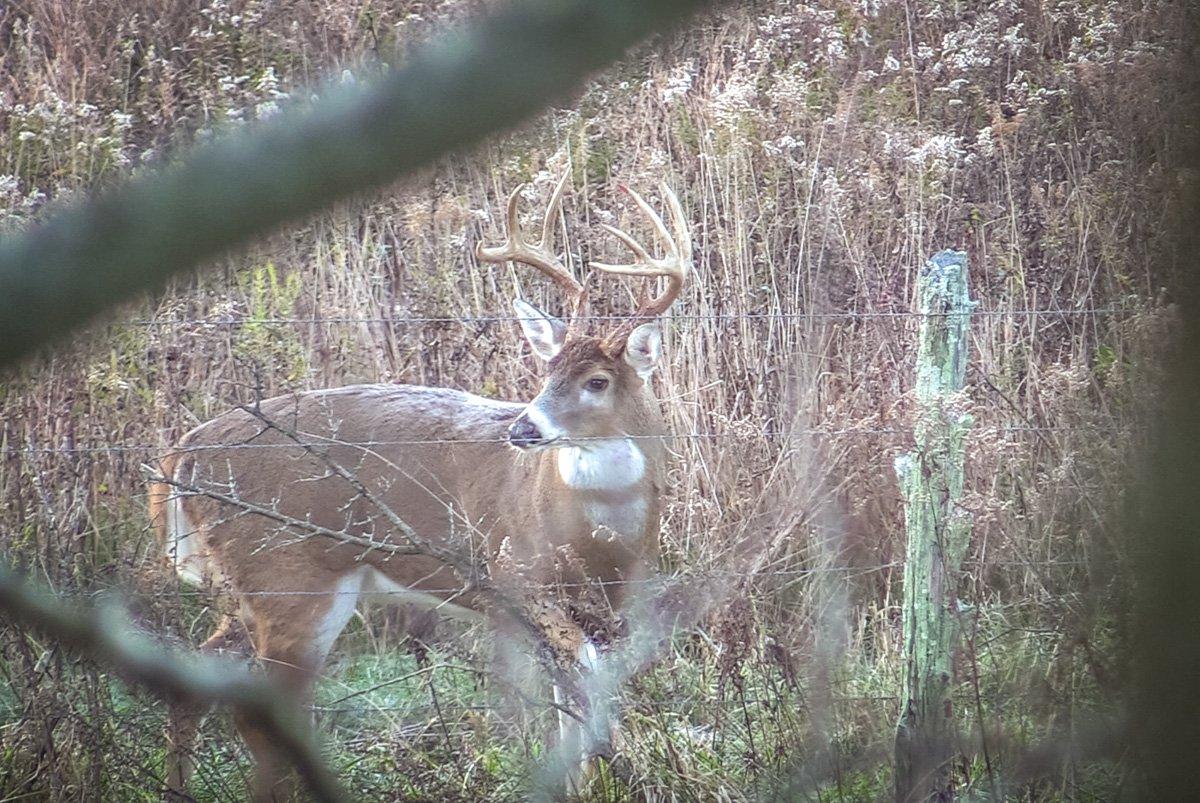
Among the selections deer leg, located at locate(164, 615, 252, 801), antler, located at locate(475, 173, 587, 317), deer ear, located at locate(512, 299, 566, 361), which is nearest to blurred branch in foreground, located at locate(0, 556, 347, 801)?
deer leg, located at locate(164, 615, 252, 801)

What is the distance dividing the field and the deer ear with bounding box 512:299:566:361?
0.38 metres

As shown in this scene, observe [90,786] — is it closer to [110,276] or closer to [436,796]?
[436,796]

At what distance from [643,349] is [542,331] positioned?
0.43m

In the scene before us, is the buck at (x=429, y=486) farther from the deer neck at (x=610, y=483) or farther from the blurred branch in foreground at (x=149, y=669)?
the blurred branch in foreground at (x=149, y=669)

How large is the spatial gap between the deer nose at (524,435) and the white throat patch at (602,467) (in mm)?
360

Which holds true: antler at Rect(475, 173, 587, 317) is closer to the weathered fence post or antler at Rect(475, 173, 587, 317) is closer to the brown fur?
the brown fur

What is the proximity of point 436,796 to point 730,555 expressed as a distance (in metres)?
1.32

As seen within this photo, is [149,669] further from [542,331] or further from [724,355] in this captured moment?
[724,355]

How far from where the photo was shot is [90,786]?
12.3 ft

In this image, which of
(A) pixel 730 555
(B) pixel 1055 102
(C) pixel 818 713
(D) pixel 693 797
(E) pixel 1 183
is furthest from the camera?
(B) pixel 1055 102

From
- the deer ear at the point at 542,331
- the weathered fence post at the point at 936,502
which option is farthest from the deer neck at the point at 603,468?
the weathered fence post at the point at 936,502

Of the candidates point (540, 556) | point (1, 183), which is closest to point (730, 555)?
point (540, 556)

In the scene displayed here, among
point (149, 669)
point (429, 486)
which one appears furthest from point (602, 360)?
point (149, 669)

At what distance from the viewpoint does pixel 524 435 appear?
4648 millimetres
